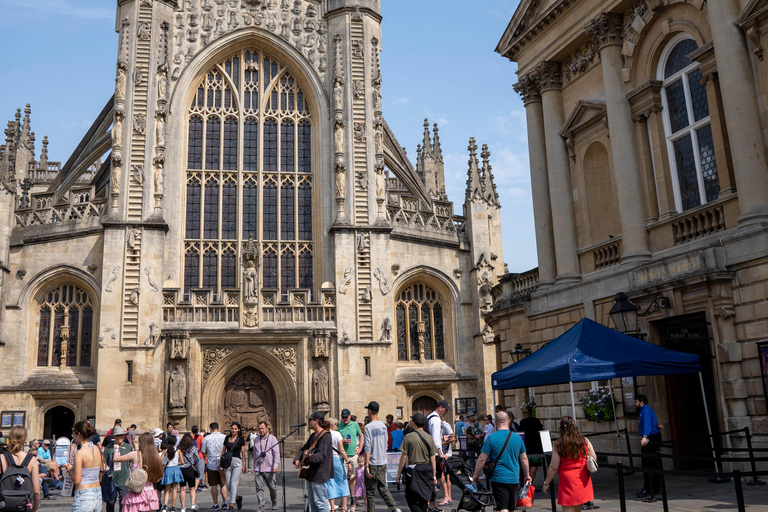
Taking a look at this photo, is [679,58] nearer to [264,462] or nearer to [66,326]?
[264,462]

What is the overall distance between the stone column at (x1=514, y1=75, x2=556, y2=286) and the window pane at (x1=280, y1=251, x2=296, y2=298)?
484 inches

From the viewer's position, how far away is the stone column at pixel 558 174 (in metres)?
16.0

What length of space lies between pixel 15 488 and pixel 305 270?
67.1ft

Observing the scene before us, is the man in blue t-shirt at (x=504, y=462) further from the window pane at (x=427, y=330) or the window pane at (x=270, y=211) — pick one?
the window pane at (x=270, y=211)

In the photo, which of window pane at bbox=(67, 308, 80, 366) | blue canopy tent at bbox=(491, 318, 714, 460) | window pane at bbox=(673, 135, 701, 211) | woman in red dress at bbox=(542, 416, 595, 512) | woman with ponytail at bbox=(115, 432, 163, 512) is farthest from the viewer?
window pane at bbox=(67, 308, 80, 366)

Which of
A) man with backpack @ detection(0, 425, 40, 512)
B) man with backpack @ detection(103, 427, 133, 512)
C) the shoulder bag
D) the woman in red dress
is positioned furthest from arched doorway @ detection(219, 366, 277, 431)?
the woman in red dress

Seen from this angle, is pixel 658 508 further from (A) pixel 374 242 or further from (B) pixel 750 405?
(A) pixel 374 242

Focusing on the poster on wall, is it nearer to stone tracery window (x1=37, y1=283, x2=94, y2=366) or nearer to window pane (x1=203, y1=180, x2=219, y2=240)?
window pane (x1=203, y1=180, x2=219, y2=240)

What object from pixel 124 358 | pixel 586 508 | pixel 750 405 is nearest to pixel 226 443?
pixel 586 508

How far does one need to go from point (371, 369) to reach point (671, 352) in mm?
15293

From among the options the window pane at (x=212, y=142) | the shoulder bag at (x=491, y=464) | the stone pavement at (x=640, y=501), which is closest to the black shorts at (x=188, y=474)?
the stone pavement at (x=640, y=501)

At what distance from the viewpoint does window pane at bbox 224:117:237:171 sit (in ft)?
91.6

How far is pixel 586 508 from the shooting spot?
9.72 m

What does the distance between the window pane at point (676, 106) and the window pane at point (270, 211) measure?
16732 mm
